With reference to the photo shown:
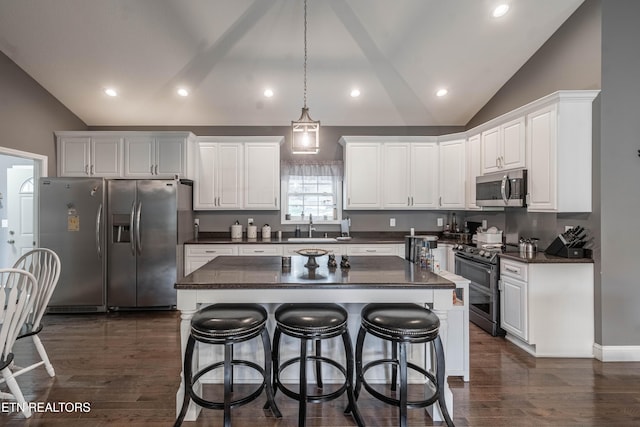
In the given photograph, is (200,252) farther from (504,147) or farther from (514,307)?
(504,147)

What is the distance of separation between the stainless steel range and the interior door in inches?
233

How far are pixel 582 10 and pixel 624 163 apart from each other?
1.53 metres

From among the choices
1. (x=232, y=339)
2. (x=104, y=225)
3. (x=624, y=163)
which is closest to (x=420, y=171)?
(x=624, y=163)

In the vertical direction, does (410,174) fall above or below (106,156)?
below

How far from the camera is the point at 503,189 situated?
143 inches

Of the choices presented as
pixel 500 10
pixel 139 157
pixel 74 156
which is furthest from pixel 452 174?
pixel 74 156

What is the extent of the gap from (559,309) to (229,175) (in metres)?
4.31

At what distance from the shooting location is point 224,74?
4070 millimetres

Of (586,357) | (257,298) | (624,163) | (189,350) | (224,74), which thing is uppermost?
(224,74)

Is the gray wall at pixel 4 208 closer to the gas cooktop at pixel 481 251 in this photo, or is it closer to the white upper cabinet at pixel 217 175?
the white upper cabinet at pixel 217 175

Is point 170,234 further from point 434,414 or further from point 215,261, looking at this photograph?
point 434,414

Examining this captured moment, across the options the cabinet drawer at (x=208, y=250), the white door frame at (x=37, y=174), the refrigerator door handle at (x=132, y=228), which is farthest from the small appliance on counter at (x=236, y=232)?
the white door frame at (x=37, y=174)

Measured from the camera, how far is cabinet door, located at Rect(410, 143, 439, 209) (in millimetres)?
4895

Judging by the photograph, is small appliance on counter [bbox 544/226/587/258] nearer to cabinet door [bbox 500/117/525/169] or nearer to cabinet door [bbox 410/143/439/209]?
cabinet door [bbox 500/117/525/169]
